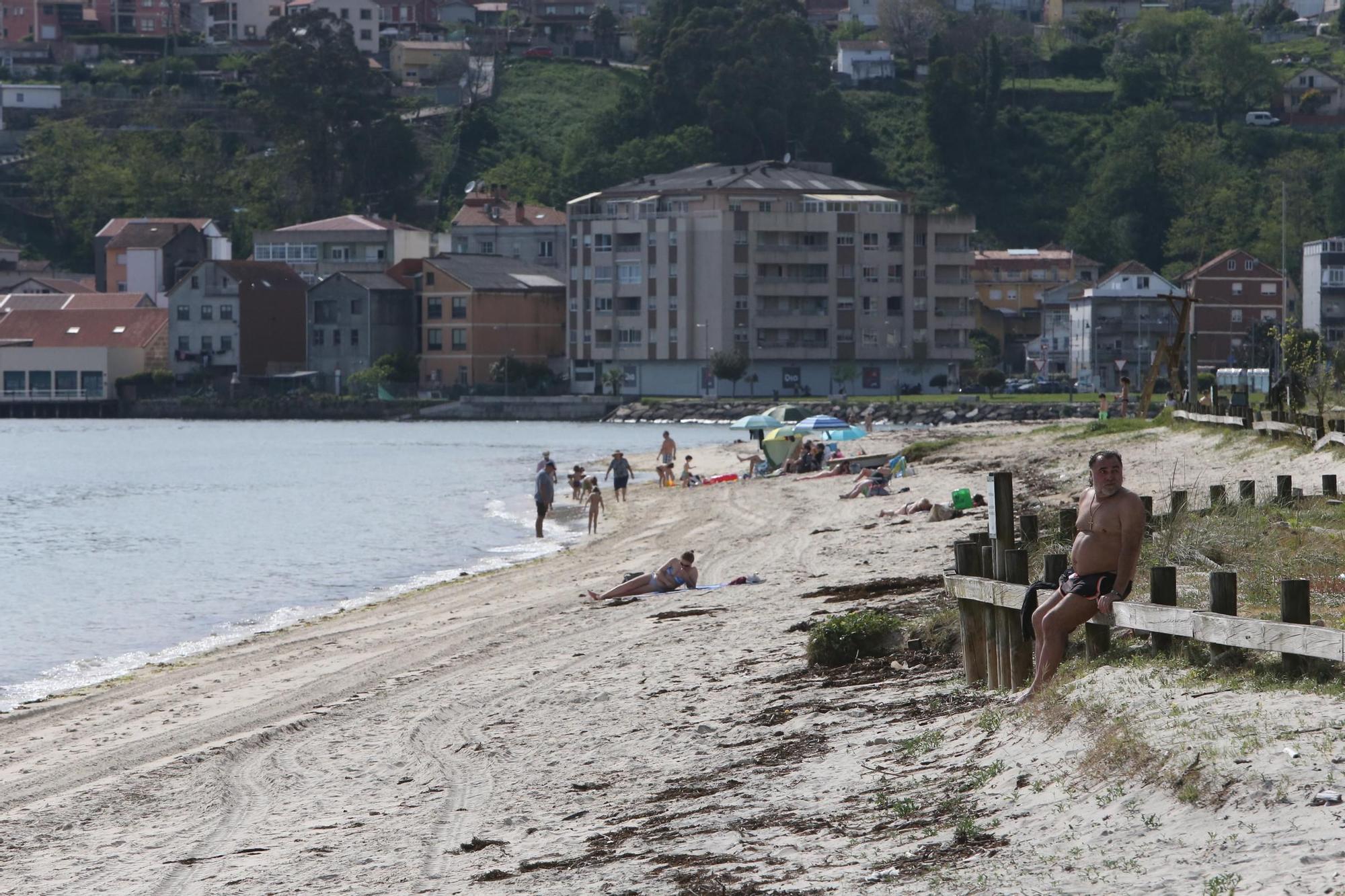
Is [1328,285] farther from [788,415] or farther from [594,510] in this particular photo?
[594,510]

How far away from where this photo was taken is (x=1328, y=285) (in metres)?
109

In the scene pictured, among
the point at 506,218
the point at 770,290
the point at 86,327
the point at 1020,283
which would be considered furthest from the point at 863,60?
the point at 86,327

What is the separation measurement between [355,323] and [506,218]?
1884 cm

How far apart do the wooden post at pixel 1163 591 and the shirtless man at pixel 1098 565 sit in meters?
0.33

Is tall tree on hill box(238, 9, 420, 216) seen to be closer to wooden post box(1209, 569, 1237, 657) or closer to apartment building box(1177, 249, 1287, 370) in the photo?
apartment building box(1177, 249, 1287, 370)

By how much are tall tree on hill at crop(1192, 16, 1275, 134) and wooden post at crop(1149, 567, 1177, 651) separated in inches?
6068

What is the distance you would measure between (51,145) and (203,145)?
11975 mm

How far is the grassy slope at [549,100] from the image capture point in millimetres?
163000

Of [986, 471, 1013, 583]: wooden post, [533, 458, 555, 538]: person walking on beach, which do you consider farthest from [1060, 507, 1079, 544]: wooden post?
[533, 458, 555, 538]: person walking on beach

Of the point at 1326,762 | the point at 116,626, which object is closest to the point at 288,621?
the point at 116,626

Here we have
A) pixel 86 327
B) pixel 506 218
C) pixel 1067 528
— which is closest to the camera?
pixel 1067 528

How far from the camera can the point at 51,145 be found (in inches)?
6043

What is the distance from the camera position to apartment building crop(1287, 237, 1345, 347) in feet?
355

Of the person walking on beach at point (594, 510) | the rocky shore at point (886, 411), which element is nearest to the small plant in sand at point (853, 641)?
the person walking on beach at point (594, 510)
